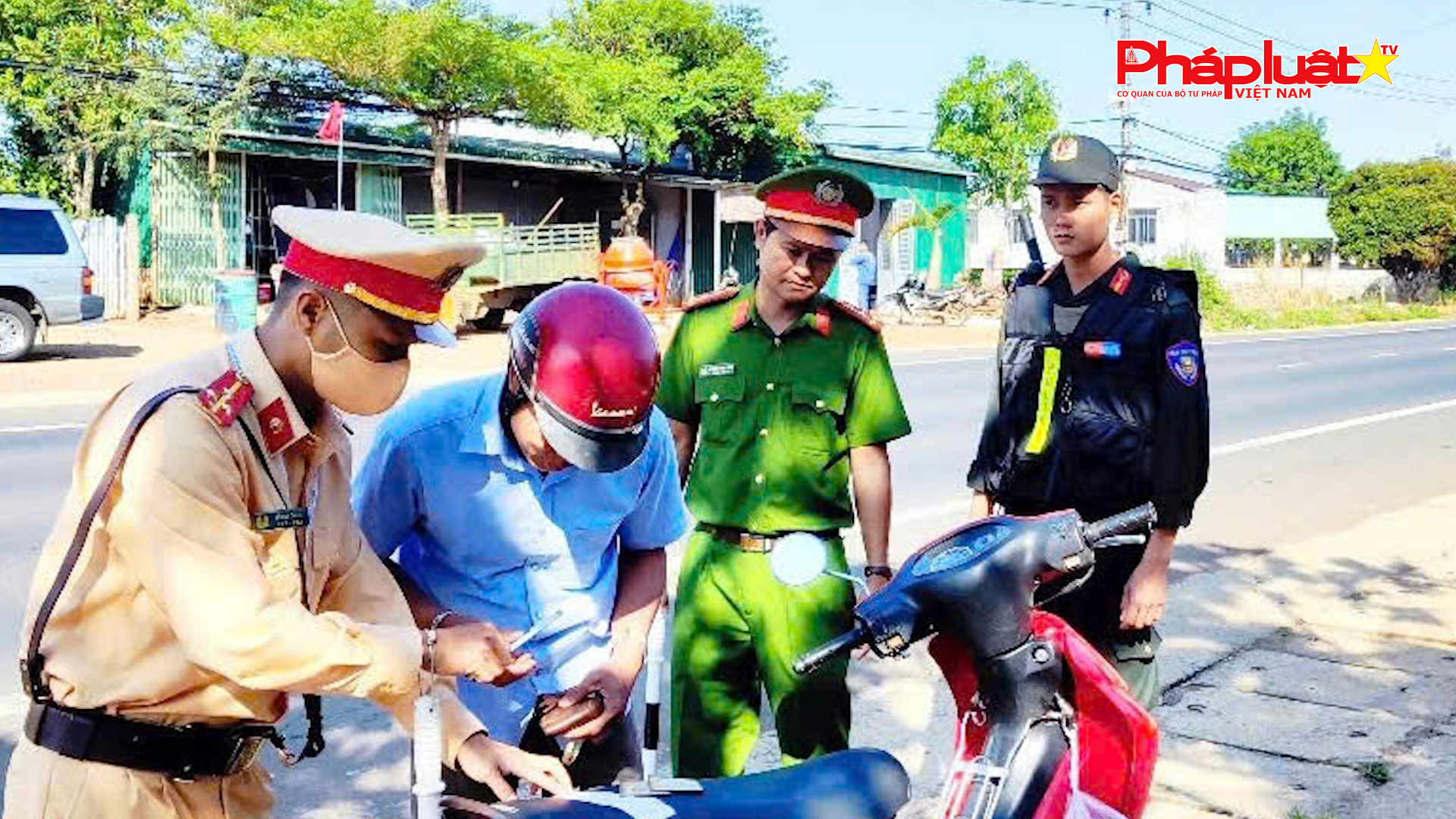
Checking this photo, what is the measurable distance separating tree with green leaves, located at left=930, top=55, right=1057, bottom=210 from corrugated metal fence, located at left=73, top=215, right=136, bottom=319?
22.7 meters

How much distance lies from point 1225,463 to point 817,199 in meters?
9.19

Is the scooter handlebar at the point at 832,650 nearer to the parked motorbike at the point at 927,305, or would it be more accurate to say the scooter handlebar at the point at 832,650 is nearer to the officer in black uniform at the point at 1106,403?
the officer in black uniform at the point at 1106,403

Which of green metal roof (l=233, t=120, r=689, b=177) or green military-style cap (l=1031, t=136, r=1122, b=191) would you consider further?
green metal roof (l=233, t=120, r=689, b=177)

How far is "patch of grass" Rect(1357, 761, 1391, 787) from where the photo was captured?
4.73 metres

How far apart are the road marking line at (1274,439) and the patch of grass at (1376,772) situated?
322 centimetres

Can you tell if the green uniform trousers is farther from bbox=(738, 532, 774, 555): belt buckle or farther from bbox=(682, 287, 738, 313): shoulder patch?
bbox=(682, 287, 738, 313): shoulder patch

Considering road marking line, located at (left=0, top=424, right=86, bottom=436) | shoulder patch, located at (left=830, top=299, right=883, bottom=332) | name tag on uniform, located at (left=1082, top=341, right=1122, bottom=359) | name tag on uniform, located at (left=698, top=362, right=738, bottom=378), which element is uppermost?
shoulder patch, located at (left=830, top=299, right=883, bottom=332)

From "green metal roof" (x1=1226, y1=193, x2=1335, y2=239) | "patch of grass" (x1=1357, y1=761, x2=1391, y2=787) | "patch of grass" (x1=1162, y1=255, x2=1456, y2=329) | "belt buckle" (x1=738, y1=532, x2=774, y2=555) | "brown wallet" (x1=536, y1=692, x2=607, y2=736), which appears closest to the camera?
"brown wallet" (x1=536, y1=692, x2=607, y2=736)

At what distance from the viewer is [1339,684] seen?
583 centimetres

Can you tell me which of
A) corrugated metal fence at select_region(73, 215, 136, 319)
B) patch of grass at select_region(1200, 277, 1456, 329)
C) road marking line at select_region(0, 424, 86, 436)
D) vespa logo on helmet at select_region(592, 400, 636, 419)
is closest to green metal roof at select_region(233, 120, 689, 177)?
corrugated metal fence at select_region(73, 215, 136, 319)

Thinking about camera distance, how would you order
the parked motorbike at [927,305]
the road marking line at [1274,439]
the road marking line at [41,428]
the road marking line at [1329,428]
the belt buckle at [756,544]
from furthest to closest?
the parked motorbike at [927,305], the road marking line at [1329,428], the road marking line at [41,428], the road marking line at [1274,439], the belt buckle at [756,544]

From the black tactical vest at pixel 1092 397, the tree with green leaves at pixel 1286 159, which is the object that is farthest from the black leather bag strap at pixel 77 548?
the tree with green leaves at pixel 1286 159

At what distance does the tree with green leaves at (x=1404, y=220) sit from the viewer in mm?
49469

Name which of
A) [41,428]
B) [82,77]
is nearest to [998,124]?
[82,77]
